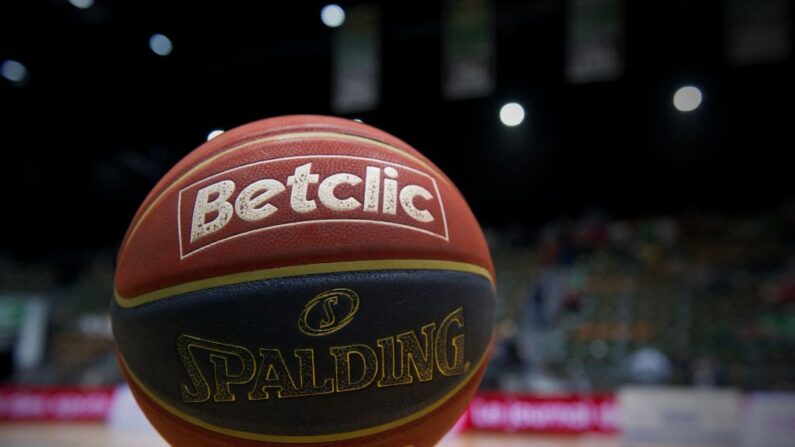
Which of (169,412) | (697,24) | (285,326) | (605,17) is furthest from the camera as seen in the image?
(697,24)

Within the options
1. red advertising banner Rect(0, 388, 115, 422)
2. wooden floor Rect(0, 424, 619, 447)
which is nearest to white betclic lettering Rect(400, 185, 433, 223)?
wooden floor Rect(0, 424, 619, 447)

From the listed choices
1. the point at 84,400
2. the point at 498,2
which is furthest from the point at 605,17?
the point at 84,400

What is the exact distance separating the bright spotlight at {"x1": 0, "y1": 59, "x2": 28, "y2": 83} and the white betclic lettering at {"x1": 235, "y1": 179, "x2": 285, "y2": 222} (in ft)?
22.6

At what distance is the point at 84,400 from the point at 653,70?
17.6 ft

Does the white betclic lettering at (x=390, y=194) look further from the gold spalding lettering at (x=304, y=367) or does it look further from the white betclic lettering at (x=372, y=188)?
the gold spalding lettering at (x=304, y=367)

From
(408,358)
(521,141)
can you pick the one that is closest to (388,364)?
(408,358)

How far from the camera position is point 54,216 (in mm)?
8781

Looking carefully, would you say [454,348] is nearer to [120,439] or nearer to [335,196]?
[335,196]

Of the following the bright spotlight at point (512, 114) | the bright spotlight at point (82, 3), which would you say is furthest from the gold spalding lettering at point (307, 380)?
the bright spotlight at point (512, 114)

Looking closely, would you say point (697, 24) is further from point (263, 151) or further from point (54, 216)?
point (54, 216)

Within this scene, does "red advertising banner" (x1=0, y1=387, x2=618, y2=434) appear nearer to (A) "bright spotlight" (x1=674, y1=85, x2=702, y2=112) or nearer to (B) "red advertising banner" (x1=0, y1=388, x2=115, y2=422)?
(B) "red advertising banner" (x1=0, y1=388, x2=115, y2=422)

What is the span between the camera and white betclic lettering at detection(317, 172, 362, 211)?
3.22 ft

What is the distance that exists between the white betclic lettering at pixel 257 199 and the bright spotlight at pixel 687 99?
22.1ft

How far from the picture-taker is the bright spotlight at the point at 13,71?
672 centimetres
